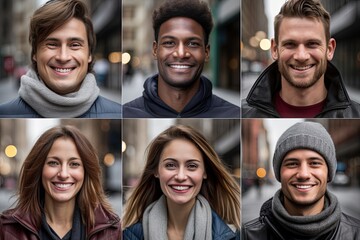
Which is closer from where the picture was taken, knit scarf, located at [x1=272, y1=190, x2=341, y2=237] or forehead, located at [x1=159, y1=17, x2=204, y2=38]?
knit scarf, located at [x1=272, y1=190, x2=341, y2=237]

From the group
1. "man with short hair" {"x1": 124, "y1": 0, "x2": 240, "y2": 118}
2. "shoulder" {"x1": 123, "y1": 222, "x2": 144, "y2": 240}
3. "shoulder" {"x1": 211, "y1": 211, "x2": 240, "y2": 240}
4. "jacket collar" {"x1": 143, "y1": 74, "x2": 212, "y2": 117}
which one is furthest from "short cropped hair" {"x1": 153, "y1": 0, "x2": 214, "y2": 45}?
"shoulder" {"x1": 123, "y1": 222, "x2": 144, "y2": 240}

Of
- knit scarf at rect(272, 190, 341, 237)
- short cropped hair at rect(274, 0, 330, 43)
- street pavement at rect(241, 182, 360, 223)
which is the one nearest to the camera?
knit scarf at rect(272, 190, 341, 237)

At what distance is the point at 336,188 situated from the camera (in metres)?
4.75

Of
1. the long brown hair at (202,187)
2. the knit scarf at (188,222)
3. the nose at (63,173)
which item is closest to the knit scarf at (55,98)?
the nose at (63,173)

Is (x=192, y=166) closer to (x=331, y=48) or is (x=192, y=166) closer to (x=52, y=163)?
(x=52, y=163)

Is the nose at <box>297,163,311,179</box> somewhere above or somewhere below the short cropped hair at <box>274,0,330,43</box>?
below

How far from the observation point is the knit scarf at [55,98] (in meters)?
4.70

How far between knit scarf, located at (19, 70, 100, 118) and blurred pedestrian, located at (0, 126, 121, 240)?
0.41 ft

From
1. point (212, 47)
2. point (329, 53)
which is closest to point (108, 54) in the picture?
point (212, 47)

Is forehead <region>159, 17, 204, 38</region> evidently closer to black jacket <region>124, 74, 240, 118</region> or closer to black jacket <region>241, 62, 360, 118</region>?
black jacket <region>124, 74, 240, 118</region>

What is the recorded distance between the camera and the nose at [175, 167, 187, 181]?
4.66 m

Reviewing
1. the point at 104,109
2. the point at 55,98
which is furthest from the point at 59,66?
the point at 104,109

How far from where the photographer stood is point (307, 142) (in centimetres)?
457

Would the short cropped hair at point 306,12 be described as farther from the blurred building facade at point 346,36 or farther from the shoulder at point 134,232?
the shoulder at point 134,232
